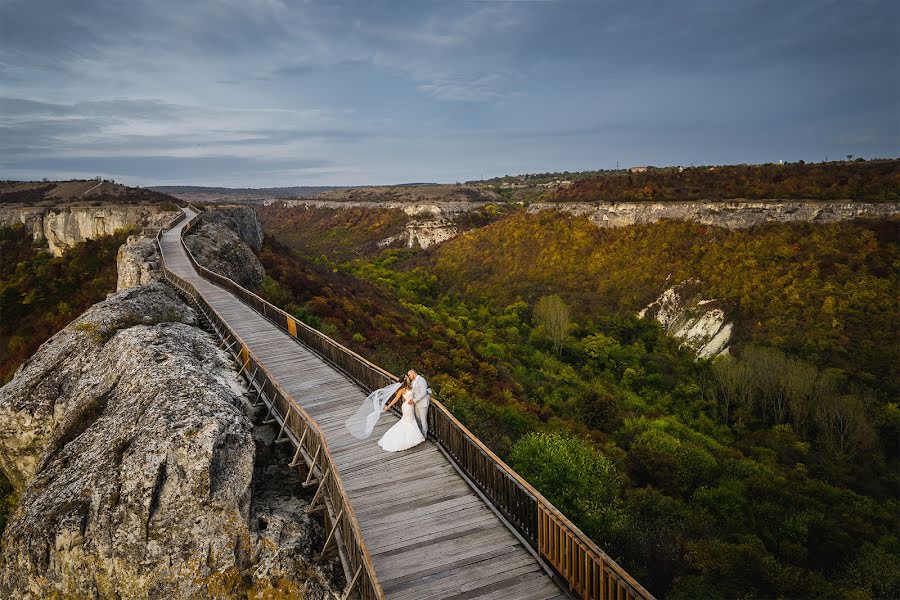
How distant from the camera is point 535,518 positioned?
7.56 metres

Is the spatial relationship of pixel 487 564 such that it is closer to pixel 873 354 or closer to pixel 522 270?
pixel 873 354

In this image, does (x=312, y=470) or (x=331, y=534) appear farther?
(x=312, y=470)

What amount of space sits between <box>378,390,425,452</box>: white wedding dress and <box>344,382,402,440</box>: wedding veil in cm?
51

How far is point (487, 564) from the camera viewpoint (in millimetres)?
7133

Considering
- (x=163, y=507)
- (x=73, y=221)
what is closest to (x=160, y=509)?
(x=163, y=507)

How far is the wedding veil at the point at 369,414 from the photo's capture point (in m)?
10.9

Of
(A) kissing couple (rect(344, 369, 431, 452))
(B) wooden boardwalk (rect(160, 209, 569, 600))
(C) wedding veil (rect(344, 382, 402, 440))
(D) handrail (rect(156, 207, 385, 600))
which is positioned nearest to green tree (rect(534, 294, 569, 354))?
(D) handrail (rect(156, 207, 385, 600))

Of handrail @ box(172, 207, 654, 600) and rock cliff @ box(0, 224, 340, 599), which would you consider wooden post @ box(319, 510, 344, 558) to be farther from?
handrail @ box(172, 207, 654, 600)

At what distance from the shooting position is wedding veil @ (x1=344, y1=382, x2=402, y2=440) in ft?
35.6

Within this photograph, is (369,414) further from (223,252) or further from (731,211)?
(731,211)

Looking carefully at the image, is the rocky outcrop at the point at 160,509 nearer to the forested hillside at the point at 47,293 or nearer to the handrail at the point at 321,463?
the handrail at the point at 321,463

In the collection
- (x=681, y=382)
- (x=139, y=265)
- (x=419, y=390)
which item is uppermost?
(x=139, y=265)

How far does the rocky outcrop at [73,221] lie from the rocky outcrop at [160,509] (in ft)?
159

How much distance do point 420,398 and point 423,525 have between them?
9.90ft
